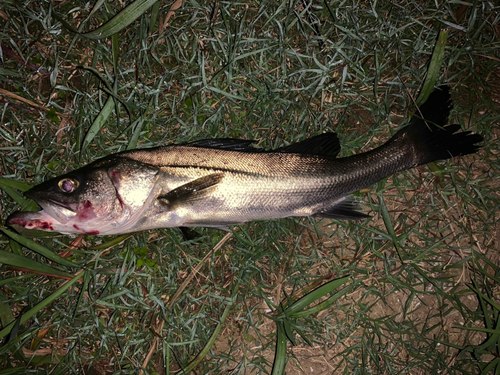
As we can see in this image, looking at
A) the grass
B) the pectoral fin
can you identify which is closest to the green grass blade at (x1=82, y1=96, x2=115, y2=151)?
the grass

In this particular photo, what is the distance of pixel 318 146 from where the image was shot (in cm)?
304

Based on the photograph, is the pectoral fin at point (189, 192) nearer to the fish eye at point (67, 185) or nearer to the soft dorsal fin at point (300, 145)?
the soft dorsal fin at point (300, 145)

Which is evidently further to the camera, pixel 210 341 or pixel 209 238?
pixel 209 238

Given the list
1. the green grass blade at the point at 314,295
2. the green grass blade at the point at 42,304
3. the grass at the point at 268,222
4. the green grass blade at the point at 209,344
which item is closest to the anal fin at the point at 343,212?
the grass at the point at 268,222

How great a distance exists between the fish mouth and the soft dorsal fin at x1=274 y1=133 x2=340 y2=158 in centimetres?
186

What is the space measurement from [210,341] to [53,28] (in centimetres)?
354

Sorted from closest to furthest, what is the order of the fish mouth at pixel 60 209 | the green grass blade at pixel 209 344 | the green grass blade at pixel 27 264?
the fish mouth at pixel 60 209 < the green grass blade at pixel 27 264 < the green grass blade at pixel 209 344

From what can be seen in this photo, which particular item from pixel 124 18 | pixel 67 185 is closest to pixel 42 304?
pixel 67 185

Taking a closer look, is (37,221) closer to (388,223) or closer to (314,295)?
(314,295)

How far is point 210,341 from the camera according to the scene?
315 centimetres

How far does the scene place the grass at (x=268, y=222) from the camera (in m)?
3.23

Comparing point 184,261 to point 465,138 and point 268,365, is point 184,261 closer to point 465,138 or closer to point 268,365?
point 268,365

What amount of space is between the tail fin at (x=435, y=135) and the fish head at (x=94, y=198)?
243cm

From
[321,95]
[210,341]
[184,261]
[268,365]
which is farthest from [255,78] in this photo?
[268,365]
